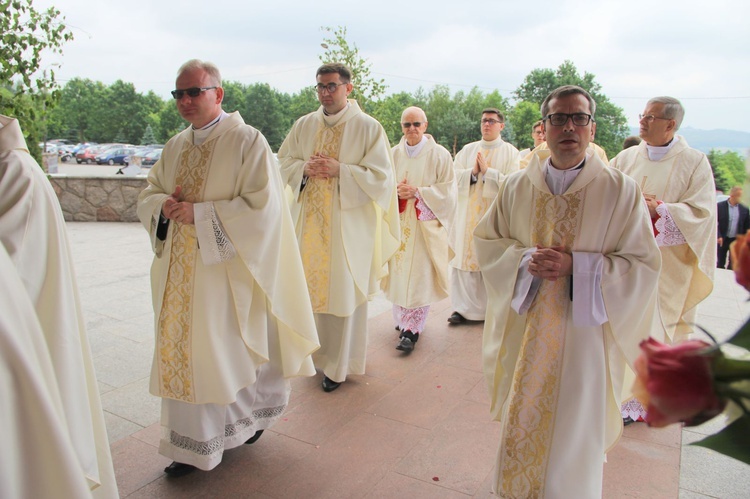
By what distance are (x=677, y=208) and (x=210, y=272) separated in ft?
10.2

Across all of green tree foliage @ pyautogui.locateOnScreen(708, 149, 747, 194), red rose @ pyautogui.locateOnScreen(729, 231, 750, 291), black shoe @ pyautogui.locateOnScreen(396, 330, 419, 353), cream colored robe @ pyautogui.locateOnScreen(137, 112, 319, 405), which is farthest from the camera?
black shoe @ pyautogui.locateOnScreen(396, 330, 419, 353)

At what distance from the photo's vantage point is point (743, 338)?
29.1 inches

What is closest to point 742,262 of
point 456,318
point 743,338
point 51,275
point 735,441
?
point 743,338

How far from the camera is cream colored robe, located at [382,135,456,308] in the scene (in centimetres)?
564

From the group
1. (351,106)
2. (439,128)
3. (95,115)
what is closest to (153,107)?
(95,115)

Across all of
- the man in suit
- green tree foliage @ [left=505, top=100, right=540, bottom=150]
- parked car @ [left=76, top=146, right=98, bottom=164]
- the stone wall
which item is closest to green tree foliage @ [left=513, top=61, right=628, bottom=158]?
green tree foliage @ [left=505, top=100, right=540, bottom=150]

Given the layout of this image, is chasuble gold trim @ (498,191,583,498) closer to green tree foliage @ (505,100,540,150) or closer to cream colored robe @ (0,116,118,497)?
cream colored robe @ (0,116,118,497)

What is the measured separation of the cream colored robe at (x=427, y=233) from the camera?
564 centimetres

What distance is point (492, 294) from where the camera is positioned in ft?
10.00

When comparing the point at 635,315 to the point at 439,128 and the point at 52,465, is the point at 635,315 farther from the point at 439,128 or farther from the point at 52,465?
the point at 439,128

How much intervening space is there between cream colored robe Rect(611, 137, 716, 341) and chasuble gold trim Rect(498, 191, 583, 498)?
64.9 inches

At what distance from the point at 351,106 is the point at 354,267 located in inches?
50.6

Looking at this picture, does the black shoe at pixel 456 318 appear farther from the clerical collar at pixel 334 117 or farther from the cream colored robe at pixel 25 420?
the cream colored robe at pixel 25 420

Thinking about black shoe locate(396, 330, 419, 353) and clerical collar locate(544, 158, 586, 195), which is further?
black shoe locate(396, 330, 419, 353)
